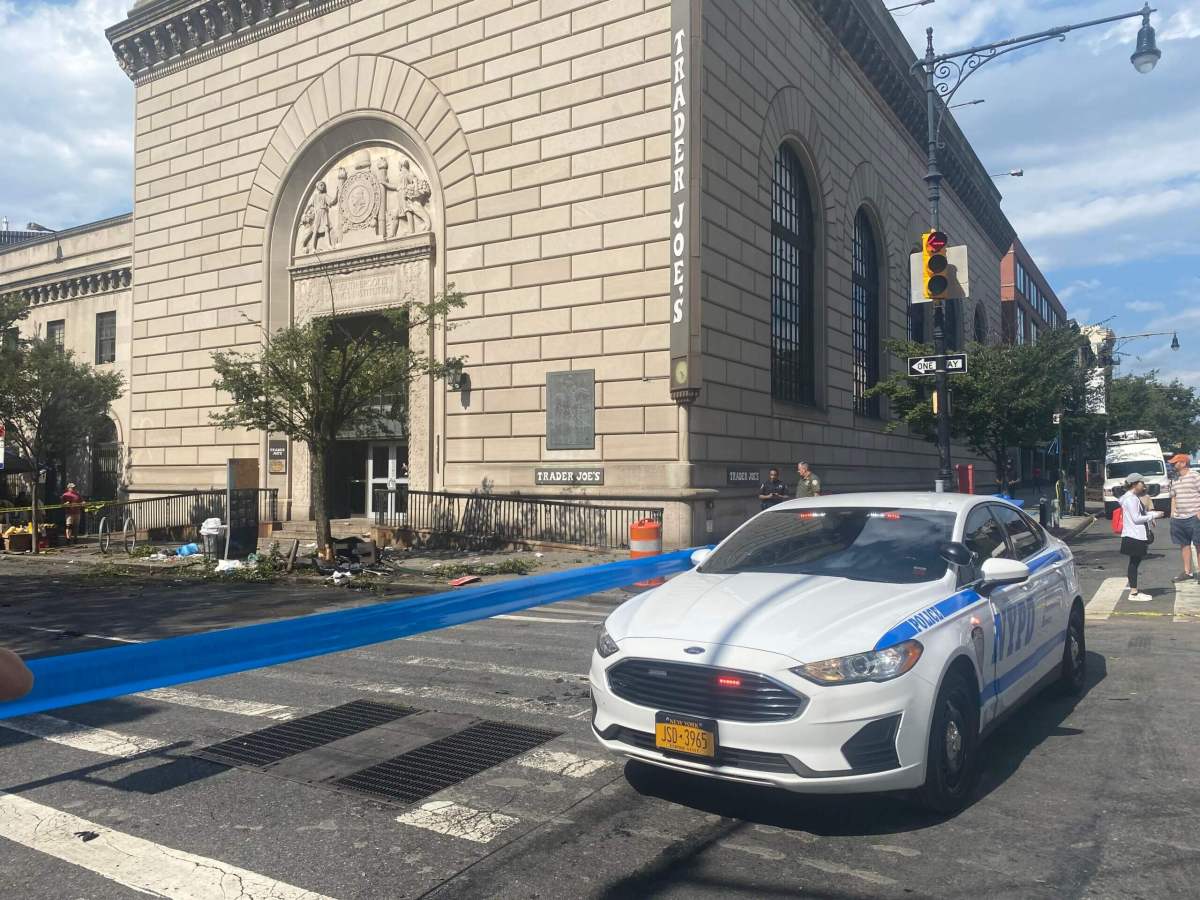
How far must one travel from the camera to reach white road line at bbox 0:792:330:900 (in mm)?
3953

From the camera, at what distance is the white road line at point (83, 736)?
237 inches

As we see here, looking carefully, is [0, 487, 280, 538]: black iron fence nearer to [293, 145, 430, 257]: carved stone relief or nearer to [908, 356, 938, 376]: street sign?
[293, 145, 430, 257]: carved stone relief

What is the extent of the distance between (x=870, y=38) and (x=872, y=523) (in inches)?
1133

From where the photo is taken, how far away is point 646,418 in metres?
20.6

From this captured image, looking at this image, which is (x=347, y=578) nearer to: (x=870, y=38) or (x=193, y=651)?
(x=193, y=651)

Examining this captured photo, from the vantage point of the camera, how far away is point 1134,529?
13266 mm

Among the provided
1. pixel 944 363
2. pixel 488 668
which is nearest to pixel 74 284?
pixel 944 363

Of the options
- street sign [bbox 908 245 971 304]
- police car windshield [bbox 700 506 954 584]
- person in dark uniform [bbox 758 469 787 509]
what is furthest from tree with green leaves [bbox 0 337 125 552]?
police car windshield [bbox 700 506 954 584]

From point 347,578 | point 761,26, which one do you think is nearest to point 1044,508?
point 761,26

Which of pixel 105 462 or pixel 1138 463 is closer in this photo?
pixel 105 462

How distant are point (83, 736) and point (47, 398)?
23.7m

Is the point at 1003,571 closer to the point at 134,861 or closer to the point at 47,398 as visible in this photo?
the point at 134,861

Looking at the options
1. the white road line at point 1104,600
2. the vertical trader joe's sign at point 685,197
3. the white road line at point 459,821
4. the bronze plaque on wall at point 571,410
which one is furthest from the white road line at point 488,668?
the bronze plaque on wall at point 571,410

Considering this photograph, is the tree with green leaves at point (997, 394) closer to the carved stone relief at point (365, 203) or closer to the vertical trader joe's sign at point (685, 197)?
the vertical trader joe's sign at point (685, 197)
